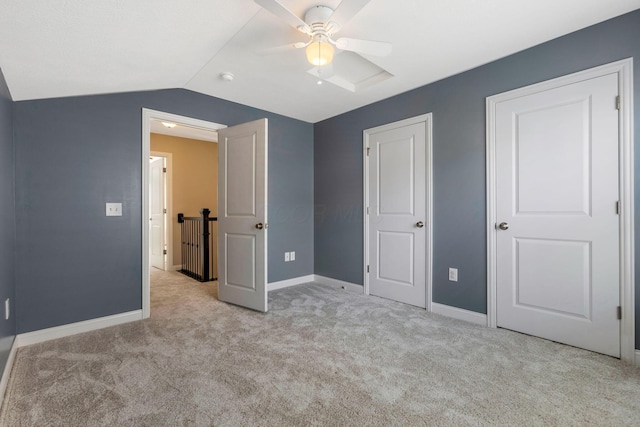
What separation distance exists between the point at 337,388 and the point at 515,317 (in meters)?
1.77

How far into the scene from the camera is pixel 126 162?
9.01 feet

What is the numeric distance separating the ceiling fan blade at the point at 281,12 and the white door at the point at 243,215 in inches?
50.1

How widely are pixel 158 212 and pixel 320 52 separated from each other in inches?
185

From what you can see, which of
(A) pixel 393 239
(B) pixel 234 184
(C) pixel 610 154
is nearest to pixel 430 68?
(C) pixel 610 154

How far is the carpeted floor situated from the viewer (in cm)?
148

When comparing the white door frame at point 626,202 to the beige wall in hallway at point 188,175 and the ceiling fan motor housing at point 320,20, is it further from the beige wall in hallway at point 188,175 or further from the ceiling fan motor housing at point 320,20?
the beige wall in hallway at point 188,175

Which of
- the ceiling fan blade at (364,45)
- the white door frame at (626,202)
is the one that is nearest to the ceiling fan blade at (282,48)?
the ceiling fan blade at (364,45)

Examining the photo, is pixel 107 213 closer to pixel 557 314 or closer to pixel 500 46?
pixel 500 46

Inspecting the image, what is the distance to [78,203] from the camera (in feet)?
8.23

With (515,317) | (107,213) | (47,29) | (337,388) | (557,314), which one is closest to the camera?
(47,29)

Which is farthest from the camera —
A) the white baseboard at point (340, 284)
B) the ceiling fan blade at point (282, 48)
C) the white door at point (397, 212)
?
the white baseboard at point (340, 284)

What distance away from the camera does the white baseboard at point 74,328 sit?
2.28 m

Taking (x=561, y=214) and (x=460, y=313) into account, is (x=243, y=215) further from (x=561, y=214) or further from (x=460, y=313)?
(x=561, y=214)

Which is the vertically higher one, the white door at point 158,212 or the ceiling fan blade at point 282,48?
the ceiling fan blade at point 282,48
